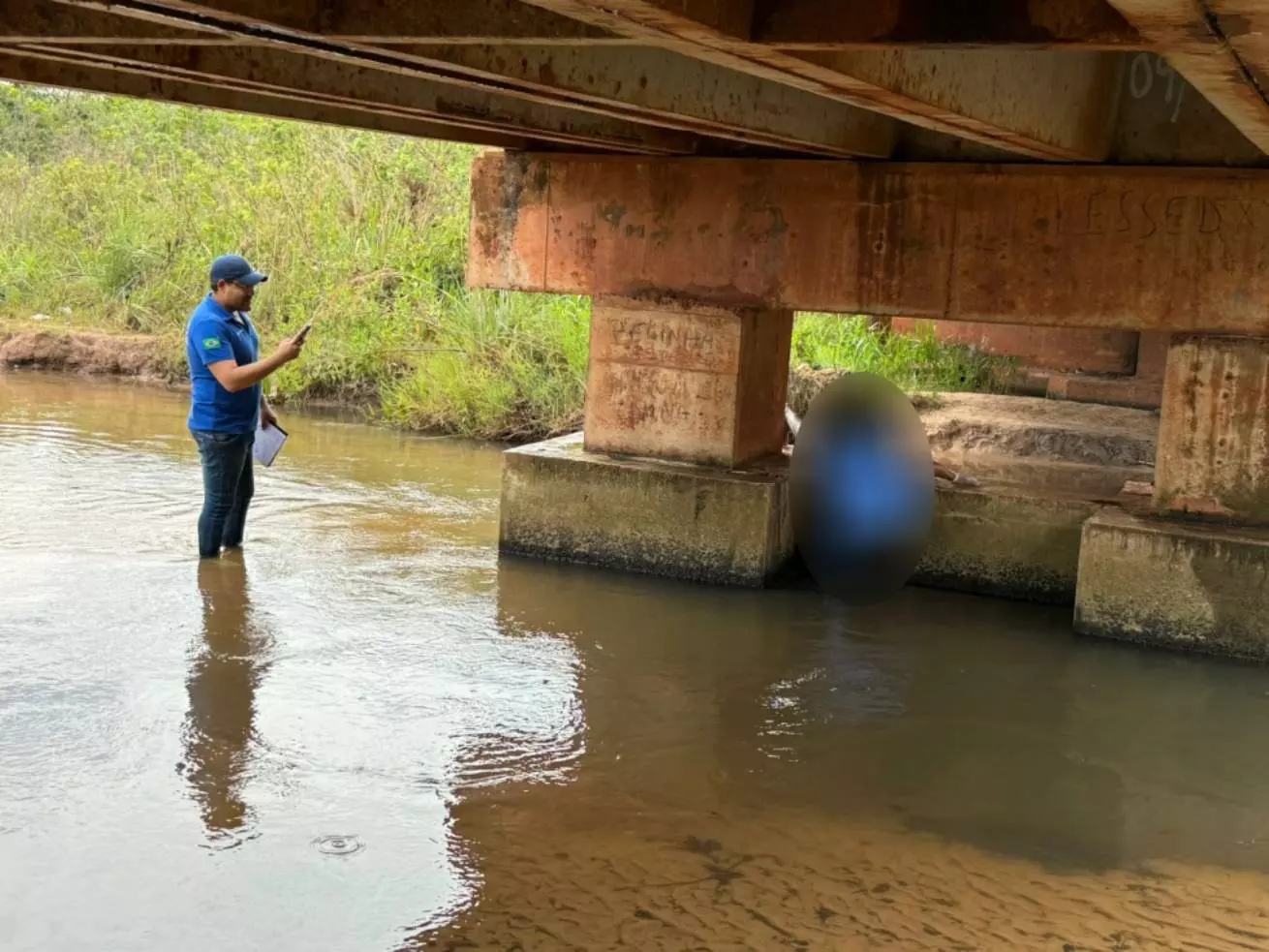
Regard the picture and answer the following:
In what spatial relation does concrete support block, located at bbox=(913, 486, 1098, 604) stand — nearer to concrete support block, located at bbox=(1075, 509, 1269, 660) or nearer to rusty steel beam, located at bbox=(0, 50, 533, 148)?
concrete support block, located at bbox=(1075, 509, 1269, 660)

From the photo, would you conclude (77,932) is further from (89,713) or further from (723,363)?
(723,363)

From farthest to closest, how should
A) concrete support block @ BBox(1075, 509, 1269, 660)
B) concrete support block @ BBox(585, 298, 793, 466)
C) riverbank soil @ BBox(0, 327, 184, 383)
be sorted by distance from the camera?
riverbank soil @ BBox(0, 327, 184, 383) < concrete support block @ BBox(585, 298, 793, 466) < concrete support block @ BBox(1075, 509, 1269, 660)

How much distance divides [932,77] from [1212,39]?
1.65m

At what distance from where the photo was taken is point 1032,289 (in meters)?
7.61

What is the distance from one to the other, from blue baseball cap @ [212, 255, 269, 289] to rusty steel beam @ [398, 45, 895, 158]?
284 centimetres

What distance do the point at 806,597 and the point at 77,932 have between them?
4.82 m

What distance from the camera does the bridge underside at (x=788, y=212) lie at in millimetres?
4578

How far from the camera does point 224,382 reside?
7773 mm

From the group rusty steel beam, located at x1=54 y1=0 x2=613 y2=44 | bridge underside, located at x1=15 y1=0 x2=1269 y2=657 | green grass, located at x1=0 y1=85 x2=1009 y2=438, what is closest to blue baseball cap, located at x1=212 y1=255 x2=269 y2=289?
bridge underside, located at x1=15 y1=0 x2=1269 y2=657

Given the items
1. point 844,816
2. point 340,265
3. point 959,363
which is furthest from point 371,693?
point 340,265

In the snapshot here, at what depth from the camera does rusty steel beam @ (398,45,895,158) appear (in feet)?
16.3

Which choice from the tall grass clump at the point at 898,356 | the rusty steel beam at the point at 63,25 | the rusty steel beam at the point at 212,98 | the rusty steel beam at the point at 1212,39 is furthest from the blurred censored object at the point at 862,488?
the rusty steel beam at the point at 63,25

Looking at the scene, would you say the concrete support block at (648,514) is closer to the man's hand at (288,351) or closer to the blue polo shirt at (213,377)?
the man's hand at (288,351)

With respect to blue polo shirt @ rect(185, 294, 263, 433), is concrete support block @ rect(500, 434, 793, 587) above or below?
below
